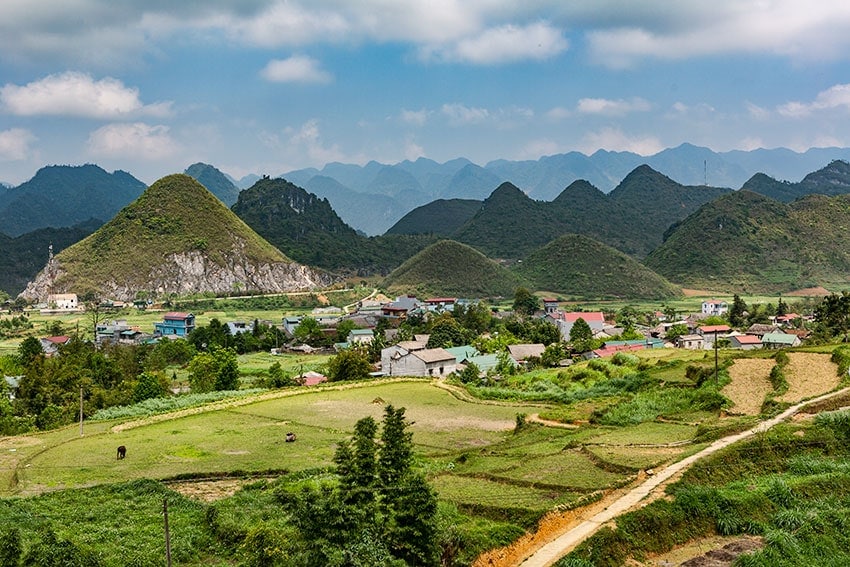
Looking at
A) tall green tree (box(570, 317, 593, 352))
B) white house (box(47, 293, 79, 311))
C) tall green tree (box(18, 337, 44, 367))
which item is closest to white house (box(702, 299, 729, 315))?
tall green tree (box(570, 317, 593, 352))

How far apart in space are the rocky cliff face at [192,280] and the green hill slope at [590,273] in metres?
46.7

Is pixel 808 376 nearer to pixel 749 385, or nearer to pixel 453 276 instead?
pixel 749 385

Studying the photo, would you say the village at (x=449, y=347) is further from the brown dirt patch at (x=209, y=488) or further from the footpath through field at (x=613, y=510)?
the brown dirt patch at (x=209, y=488)

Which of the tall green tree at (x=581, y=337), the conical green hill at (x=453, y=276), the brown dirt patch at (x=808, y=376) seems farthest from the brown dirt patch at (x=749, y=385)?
the conical green hill at (x=453, y=276)

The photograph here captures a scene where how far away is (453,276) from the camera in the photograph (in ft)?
438

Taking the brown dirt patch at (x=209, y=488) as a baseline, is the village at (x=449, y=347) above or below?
above

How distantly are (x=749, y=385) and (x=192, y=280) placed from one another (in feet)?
384

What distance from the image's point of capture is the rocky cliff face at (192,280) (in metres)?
125

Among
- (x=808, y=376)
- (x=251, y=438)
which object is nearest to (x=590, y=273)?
(x=808, y=376)

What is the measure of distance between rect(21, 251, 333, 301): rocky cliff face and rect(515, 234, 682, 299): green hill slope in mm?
46662

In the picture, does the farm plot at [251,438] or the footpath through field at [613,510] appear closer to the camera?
the footpath through field at [613,510]

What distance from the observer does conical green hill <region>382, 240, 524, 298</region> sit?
425 feet

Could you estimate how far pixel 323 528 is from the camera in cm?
1342

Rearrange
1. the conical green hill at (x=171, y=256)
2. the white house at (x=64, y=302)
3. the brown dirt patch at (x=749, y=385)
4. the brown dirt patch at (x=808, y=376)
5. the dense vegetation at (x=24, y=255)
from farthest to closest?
1. the dense vegetation at (x=24, y=255)
2. the conical green hill at (x=171, y=256)
3. the white house at (x=64, y=302)
4. the brown dirt patch at (x=749, y=385)
5. the brown dirt patch at (x=808, y=376)
